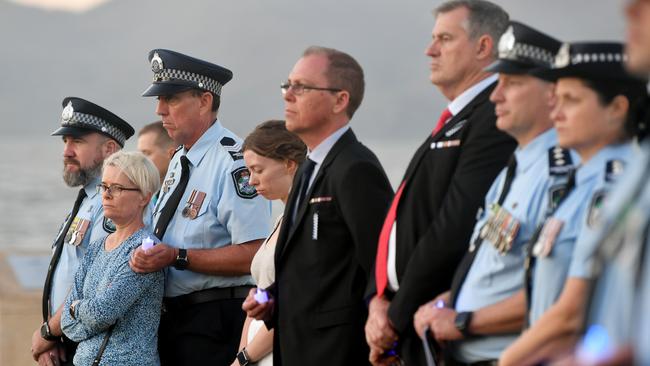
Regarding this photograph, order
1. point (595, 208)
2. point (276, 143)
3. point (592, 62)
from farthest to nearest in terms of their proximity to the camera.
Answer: point (276, 143) → point (592, 62) → point (595, 208)

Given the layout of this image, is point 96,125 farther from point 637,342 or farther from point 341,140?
point 637,342

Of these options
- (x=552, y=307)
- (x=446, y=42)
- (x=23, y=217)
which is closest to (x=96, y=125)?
(x=446, y=42)

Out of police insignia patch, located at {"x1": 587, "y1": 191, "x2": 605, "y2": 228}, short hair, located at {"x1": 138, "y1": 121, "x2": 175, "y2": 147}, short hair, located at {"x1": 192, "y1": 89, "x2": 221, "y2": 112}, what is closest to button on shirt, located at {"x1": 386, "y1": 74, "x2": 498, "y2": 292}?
police insignia patch, located at {"x1": 587, "y1": 191, "x2": 605, "y2": 228}

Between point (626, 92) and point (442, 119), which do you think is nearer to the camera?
point (626, 92)

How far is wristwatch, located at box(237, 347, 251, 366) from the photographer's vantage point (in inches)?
196

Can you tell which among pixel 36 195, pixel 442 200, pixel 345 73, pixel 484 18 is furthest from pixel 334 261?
pixel 36 195

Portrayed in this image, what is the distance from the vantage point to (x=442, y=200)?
4098mm

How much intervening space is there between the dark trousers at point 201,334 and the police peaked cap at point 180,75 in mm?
989

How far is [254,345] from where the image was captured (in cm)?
496

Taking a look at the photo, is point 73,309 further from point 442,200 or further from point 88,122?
point 442,200

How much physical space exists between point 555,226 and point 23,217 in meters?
33.1

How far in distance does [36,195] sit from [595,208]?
122ft

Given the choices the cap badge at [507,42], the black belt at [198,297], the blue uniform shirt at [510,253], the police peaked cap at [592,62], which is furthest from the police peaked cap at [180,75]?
the police peaked cap at [592,62]

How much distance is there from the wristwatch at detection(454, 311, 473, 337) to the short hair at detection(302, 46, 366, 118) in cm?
132
